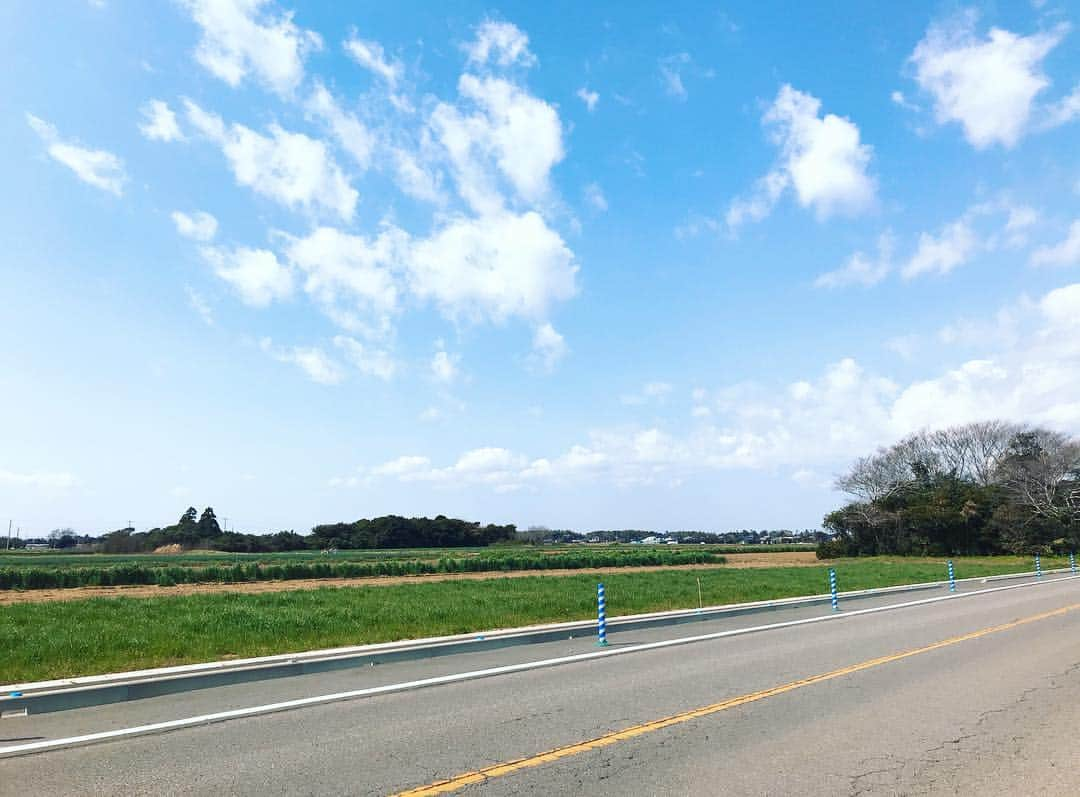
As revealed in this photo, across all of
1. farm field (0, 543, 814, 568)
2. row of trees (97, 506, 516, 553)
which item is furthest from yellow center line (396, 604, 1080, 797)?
row of trees (97, 506, 516, 553)

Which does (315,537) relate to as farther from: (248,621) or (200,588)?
(248,621)

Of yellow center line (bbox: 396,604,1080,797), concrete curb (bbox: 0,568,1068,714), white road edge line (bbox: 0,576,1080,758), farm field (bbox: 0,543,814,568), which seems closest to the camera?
yellow center line (bbox: 396,604,1080,797)

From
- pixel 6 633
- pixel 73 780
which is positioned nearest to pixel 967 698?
pixel 73 780

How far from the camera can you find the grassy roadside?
11.9 m

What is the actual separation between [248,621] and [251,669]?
604 centimetres

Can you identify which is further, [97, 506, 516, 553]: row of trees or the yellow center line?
[97, 506, 516, 553]: row of trees

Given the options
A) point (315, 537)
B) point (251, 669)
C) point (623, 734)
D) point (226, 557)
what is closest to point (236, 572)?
point (251, 669)

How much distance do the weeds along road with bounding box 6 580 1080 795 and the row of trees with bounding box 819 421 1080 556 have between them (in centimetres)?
7737

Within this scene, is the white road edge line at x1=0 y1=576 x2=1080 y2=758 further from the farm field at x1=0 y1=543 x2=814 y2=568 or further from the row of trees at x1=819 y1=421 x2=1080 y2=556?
the row of trees at x1=819 y1=421 x2=1080 y2=556

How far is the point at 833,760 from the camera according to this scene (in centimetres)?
624

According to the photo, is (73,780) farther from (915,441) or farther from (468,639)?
(915,441)

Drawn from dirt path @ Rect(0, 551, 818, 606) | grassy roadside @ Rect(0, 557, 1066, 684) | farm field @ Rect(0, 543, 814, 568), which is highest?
farm field @ Rect(0, 543, 814, 568)

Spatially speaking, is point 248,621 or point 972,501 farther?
point 972,501

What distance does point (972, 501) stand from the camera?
3130 inches
